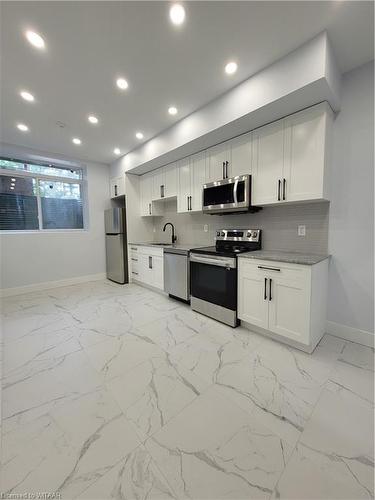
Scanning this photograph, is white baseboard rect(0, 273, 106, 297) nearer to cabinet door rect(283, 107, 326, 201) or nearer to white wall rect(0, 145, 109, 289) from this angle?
white wall rect(0, 145, 109, 289)

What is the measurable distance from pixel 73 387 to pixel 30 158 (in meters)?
4.36

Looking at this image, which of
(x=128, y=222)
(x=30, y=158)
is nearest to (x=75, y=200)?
(x=30, y=158)

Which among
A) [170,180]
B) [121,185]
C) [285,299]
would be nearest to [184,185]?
[170,180]

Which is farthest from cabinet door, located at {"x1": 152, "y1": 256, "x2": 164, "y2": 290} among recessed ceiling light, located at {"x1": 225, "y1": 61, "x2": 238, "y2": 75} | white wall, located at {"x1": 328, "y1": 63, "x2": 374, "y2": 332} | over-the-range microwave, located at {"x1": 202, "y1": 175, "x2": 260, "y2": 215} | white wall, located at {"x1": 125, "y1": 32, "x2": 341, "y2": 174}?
recessed ceiling light, located at {"x1": 225, "y1": 61, "x2": 238, "y2": 75}

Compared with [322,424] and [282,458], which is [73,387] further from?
[322,424]

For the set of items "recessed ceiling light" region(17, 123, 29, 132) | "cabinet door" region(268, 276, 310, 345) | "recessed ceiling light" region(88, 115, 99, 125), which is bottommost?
"cabinet door" region(268, 276, 310, 345)

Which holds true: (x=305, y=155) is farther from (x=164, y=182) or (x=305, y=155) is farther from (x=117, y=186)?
(x=117, y=186)

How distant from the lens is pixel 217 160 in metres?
2.92

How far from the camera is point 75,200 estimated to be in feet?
15.6

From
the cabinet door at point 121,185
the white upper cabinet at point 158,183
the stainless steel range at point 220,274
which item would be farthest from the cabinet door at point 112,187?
the stainless steel range at point 220,274

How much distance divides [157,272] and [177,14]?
3.16m

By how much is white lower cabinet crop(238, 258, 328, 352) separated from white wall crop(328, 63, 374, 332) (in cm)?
21

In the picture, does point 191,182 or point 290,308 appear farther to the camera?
point 191,182

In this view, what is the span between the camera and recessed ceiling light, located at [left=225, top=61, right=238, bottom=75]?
76.9 inches
